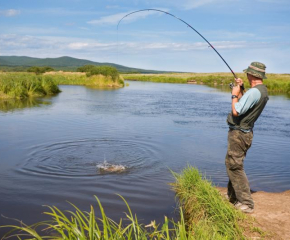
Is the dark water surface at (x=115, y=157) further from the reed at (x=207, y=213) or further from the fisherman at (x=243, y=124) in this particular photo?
the fisherman at (x=243, y=124)

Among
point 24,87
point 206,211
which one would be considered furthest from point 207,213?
point 24,87

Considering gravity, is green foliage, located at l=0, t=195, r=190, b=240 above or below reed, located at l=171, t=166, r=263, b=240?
above

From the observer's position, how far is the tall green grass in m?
21.6

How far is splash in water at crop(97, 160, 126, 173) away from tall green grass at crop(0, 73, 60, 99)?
15443 millimetres

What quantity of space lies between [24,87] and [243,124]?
20.3 m

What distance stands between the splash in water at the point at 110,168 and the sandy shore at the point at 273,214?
2424mm

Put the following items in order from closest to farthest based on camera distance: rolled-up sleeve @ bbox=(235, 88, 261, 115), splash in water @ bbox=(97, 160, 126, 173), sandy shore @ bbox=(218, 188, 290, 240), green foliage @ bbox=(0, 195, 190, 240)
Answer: green foliage @ bbox=(0, 195, 190, 240), sandy shore @ bbox=(218, 188, 290, 240), rolled-up sleeve @ bbox=(235, 88, 261, 115), splash in water @ bbox=(97, 160, 126, 173)

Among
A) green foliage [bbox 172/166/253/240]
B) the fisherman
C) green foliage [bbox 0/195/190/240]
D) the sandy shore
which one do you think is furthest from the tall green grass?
the fisherman

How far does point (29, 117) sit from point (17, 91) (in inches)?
319

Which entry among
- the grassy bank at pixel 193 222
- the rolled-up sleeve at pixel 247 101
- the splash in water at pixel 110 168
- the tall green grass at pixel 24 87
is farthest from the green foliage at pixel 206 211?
the tall green grass at pixel 24 87

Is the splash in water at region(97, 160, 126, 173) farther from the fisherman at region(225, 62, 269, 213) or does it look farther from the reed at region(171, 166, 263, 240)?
the fisherman at region(225, 62, 269, 213)

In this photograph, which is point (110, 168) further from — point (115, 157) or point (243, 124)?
point (243, 124)

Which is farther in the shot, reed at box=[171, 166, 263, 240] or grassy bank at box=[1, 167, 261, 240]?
reed at box=[171, 166, 263, 240]

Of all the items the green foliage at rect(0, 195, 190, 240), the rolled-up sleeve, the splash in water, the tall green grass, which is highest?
the rolled-up sleeve
